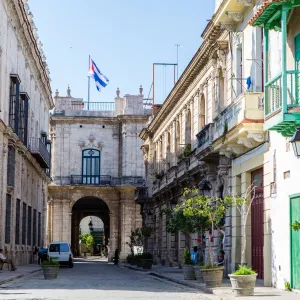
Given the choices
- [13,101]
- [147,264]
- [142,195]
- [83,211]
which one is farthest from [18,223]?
[83,211]

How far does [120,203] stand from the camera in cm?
6297

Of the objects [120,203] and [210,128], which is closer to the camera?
[210,128]

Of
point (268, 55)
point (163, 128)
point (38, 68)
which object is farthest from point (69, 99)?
point (268, 55)

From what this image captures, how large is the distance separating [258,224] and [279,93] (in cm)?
675

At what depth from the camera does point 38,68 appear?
167 feet

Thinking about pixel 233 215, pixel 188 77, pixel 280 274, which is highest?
pixel 188 77

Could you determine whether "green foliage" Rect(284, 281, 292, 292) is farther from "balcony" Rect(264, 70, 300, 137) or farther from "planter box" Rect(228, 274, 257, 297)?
"balcony" Rect(264, 70, 300, 137)

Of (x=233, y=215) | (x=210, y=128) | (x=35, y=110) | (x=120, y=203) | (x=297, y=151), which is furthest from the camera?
(x=120, y=203)

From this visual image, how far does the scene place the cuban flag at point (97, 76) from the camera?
58.8m

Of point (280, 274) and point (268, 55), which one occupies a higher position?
point (268, 55)

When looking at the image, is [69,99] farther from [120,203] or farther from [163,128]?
[163,128]

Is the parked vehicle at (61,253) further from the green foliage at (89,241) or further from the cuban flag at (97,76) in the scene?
the green foliage at (89,241)

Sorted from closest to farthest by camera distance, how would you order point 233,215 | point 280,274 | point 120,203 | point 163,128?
point 280,274, point 233,215, point 163,128, point 120,203

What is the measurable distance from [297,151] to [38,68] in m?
37.9
